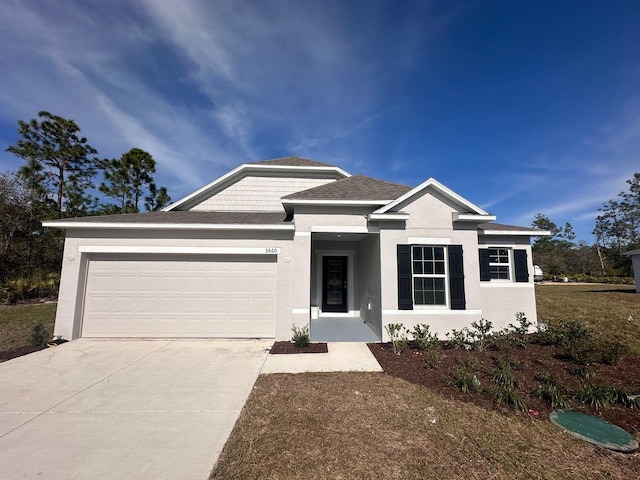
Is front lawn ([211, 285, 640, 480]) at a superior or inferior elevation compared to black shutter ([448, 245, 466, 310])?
inferior

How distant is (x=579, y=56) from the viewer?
9.08 metres

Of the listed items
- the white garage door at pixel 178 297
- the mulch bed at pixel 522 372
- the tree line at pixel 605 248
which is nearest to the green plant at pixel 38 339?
the white garage door at pixel 178 297

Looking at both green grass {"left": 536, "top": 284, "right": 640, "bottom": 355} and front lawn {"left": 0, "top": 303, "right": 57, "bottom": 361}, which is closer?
front lawn {"left": 0, "top": 303, "right": 57, "bottom": 361}

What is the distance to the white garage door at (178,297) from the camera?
805 centimetres

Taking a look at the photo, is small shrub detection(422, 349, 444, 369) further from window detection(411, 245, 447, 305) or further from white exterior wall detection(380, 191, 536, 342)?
window detection(411, 245, 447, 305)

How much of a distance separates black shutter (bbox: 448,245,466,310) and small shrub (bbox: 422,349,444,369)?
178 cm

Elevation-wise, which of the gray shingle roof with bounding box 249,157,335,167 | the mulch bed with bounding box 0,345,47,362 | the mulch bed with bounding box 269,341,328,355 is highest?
the gray shingle roof with bounding box 249,157,335,167

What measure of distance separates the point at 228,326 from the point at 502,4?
12.8 meters

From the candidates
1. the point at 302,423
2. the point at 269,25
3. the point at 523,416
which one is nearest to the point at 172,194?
the point at 269,25

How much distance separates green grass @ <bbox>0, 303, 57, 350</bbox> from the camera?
7918 millimetres

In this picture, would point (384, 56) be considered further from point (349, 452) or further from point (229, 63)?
point (349, 452)

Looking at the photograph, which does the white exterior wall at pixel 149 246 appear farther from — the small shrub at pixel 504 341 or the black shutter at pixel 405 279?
the small shrub at pixel 504 341

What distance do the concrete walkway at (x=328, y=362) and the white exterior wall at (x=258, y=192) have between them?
284 inches

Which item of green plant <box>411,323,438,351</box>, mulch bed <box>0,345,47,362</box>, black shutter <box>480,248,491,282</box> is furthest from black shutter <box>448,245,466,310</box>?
mulch bed <box>0,345,47,362</box>
